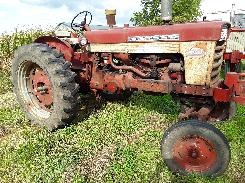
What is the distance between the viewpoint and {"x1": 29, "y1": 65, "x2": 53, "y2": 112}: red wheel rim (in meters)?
4.61

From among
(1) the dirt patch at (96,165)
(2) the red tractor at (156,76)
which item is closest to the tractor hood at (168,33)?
(2) the red tractor at (156,76)

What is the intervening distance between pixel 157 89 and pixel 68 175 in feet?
4.82

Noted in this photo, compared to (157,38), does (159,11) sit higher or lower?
higher

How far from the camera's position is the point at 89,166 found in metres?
3.51

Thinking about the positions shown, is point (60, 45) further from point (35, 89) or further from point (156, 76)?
point (156, 76)

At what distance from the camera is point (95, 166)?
3.51 metres

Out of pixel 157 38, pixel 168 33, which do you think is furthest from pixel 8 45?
pixel 168 33

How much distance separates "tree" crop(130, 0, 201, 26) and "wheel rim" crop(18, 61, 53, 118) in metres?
14.3

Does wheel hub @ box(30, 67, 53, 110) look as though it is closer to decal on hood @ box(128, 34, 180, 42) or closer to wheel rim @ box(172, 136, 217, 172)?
decal on hood @ box(128, 34, 180, 42)

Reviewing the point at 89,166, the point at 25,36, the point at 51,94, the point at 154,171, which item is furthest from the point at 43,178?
the point at 25,36

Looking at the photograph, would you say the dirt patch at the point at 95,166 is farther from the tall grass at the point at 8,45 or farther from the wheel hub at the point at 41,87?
the tall grass at the point at 8,45

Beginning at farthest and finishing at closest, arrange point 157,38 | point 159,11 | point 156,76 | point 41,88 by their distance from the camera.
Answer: point 159,11, point 41,88, point 156,76, point 157,38

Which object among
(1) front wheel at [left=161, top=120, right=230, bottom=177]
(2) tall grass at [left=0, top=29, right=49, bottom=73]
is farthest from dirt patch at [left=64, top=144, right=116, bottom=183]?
(2) tall grass at [left=0, top=29, right=49, bottom=73]

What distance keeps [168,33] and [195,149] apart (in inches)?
53.5
